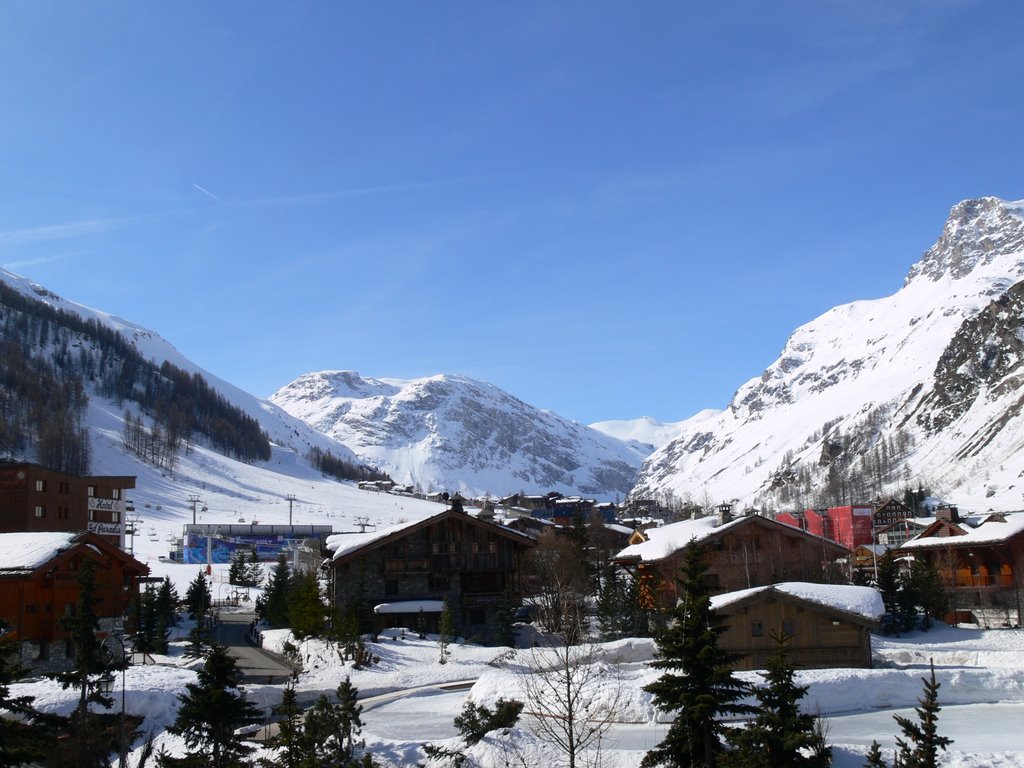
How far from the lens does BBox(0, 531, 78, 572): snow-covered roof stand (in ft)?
124

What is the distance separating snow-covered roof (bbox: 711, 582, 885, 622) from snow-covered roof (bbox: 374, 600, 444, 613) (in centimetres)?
1771

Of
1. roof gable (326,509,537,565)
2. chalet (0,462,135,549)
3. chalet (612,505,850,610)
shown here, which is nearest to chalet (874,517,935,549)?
chalet (612,505,850,610)

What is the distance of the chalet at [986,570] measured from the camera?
55562mm

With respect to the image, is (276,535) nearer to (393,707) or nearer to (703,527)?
(703,527)

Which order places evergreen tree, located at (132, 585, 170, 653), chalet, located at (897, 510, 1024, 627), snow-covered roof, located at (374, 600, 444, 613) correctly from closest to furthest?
evergreen tree, located at (132, 585, 170, 653), snow-covered roof, located at (374, 600, 444, 613), chalet, located at (897, 510, 1024, 627)

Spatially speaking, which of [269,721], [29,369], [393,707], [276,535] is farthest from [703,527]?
[29,369]

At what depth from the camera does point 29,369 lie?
A: 7067 inches

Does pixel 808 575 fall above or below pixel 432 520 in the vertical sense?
below

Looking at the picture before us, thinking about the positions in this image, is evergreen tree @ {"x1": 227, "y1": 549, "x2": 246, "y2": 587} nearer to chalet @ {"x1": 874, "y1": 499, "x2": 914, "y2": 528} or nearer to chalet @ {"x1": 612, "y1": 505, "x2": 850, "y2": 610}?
chalet @ {"x1": 612, "y1": 505, "x2": 850, "y2": 610}

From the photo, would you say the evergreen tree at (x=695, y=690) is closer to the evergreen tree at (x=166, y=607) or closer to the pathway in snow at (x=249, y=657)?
the pathway in snow at (x=249, y=657)

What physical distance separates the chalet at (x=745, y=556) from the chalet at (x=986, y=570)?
401 inches

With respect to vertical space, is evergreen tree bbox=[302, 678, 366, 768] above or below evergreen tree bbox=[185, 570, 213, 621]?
below

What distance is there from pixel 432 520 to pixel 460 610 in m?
5.32

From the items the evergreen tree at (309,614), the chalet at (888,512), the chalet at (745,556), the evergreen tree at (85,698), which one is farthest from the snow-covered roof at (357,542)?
the chalet at (888,512)
